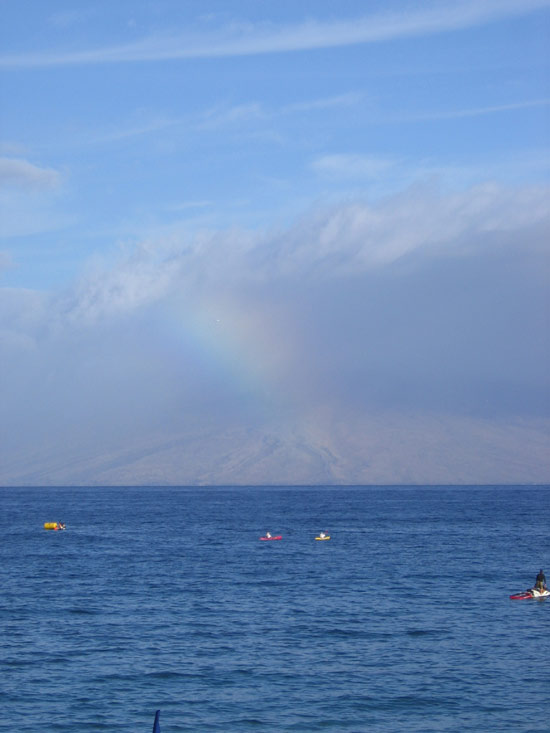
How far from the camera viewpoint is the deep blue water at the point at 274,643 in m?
41.0

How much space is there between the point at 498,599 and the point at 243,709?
34.0 metres

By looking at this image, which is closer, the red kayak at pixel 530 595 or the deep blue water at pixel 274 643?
the deep blue water at pixel 274 643

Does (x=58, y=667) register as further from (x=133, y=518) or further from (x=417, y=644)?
(x=133, y=518)

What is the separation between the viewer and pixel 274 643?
175 feet

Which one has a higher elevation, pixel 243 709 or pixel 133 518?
pixel 133 518

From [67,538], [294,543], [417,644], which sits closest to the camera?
[417,644]

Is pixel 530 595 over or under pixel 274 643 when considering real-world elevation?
over

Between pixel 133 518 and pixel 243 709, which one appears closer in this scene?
pixel 243 709

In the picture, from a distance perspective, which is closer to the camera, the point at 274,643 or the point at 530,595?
the point at 274,643

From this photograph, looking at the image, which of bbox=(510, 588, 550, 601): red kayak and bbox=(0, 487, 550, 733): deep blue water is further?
bbox=(510, 588, 550, 601): red kayak

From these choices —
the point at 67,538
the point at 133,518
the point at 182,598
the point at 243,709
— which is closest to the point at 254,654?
the point at 243,709

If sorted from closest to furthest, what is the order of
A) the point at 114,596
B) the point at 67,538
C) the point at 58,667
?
the point at 58,667 < the point at 114,596 < the point at 67,538

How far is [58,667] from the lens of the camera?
48312mm

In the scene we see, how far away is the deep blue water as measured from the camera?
4097cm
